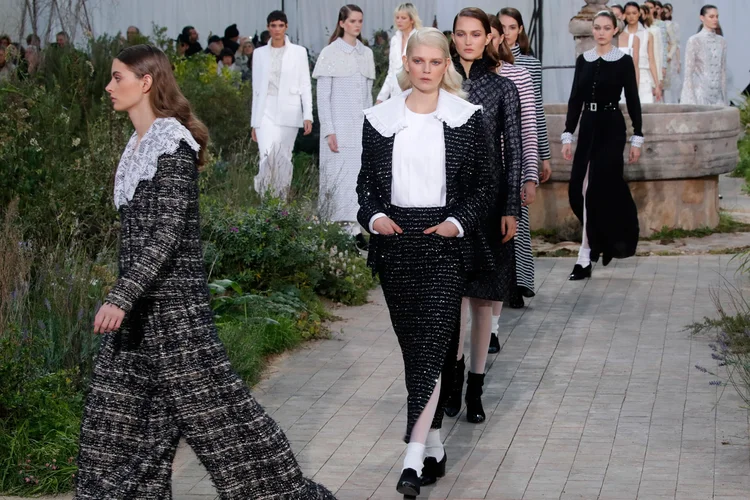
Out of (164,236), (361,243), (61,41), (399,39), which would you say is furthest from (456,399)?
(61,41)

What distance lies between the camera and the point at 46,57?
1145 centimetres

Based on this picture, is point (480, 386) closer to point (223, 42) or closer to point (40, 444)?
point (40, 444)

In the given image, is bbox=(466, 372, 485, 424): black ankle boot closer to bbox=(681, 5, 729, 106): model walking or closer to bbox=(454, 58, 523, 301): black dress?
bbox=(454, 58, 523, 301): black dress

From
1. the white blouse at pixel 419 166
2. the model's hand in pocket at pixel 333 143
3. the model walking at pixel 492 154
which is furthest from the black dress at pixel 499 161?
the model's hand in pocket at pixel 333 143

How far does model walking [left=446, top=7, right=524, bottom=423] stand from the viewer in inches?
232

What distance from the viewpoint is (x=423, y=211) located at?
5.14 metres

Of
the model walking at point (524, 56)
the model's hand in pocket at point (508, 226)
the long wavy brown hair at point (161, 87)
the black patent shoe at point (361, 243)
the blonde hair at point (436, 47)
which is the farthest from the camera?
the black patent shoe at point (361, 243)

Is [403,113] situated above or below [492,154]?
above

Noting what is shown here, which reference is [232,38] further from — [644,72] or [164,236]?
[164,236]

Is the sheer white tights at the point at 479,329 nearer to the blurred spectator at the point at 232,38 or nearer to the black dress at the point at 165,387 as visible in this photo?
the black dress at the point at 165,387

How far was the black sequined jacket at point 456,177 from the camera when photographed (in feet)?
16.9

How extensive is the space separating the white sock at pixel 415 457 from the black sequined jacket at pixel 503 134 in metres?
1.23

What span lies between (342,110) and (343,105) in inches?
1.8

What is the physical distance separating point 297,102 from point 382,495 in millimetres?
6903
